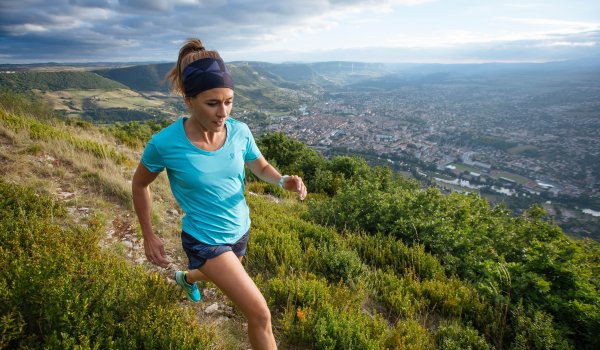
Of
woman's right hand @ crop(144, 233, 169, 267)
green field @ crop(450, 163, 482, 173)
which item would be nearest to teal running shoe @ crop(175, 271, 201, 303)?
woman's right hand @ crop(144, 233, 169, 267)

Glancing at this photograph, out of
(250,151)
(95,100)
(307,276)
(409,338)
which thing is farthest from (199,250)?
(95,100)

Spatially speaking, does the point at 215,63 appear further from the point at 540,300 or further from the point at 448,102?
the point at 448,102

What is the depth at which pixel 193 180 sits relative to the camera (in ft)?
6.39

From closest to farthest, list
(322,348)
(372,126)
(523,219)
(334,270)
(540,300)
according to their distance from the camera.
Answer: (322,348) < (540,300) < (334,270) < (523,219) < (372,126)

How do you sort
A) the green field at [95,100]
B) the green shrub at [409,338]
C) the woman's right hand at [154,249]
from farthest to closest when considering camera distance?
1. the green field at [95,100]
2. the green shrub at [409,338]
3. the woman's right hand at [154,249]

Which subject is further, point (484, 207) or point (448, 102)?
point (448, 102)

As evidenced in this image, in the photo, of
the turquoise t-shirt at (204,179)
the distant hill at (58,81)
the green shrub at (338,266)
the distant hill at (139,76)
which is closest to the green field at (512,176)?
the green shrub at (338,266)

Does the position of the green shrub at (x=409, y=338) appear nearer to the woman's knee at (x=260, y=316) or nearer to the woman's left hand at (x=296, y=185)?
the woman's knee at (x=260, y=316)

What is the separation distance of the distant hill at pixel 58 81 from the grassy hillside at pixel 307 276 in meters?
135

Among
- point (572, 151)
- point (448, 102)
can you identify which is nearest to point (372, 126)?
point (572, 151)

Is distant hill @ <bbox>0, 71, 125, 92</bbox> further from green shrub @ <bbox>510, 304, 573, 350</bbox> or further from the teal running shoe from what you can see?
green shrub @ <bbox>510, 304, 573, 350</bbox>

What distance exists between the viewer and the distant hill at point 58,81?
357 feet

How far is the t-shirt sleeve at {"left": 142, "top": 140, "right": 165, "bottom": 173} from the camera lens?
1922mm

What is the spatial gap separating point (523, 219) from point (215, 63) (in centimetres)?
790
